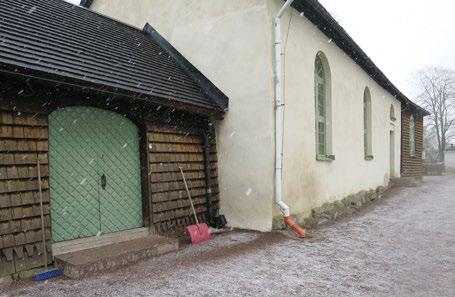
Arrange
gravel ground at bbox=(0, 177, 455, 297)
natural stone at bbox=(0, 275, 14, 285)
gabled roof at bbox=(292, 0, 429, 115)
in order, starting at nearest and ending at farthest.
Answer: gravel ground at bbox=(0, 177, 455, 297) → natural stone at bbox=(0, 275, 14, 285) → gabled roof at bbox=(292, 0, 429, 115)

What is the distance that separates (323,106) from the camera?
372 inches

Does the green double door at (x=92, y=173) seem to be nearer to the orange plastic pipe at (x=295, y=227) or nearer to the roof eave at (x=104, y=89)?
the roof eave at (x=104, y=89)

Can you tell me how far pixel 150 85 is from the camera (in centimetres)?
630

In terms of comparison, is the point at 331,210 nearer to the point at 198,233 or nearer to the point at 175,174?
the point at 198,233

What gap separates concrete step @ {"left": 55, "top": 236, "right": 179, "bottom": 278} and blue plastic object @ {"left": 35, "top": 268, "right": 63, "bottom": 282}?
0.24 feet

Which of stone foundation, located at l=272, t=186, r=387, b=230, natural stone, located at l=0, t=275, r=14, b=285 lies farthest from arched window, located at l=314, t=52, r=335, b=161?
natural stone, located at l=0, t=275, r=14, b=285

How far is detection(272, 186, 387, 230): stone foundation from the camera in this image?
7.48m

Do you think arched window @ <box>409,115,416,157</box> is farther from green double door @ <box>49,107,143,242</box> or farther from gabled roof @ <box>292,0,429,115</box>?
green double door @ <box>49,107,143,242</box>

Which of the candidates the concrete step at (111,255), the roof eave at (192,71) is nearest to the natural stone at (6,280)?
the concrete step at (111,255)

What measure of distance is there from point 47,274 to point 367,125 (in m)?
11.1

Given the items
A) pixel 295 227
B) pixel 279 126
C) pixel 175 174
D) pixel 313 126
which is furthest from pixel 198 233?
pixel 313 126

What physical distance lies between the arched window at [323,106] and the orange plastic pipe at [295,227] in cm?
273

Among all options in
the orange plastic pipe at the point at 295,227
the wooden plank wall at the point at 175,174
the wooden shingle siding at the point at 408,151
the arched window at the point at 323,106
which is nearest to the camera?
the wooden plank wall at the point at 175,174

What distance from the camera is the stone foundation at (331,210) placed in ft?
24.6
